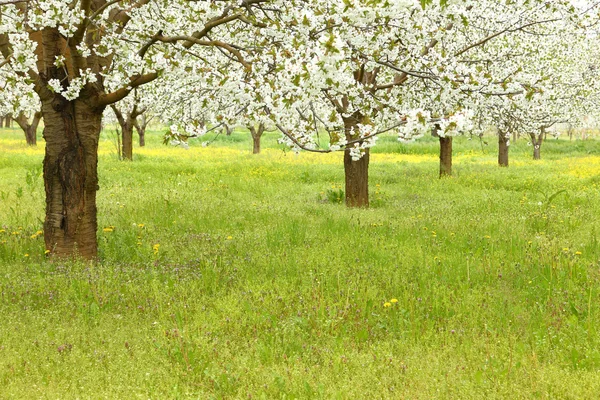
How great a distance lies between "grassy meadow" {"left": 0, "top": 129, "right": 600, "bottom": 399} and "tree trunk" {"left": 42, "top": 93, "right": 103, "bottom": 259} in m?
0.50

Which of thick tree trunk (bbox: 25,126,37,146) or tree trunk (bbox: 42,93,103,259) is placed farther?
thick tree trunk (bbox: 25,126,37,146)

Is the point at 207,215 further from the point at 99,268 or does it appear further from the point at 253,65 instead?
the point at 253,65

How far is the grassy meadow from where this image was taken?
4.59 m

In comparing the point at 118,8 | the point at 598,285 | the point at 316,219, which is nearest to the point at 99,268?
the point at 118,8

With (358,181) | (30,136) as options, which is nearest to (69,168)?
(358,181)

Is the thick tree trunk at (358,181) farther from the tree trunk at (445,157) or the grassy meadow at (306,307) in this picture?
the tree trunk at (445,157)

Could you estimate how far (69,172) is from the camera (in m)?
7.86

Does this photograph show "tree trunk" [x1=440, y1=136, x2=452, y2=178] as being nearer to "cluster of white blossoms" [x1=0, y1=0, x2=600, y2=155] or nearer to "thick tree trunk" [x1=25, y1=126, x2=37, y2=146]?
"cluster of white blossoms" [x1=0, y1=0, x2=600, y2=155]

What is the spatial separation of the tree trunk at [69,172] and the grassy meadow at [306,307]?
0.50 m

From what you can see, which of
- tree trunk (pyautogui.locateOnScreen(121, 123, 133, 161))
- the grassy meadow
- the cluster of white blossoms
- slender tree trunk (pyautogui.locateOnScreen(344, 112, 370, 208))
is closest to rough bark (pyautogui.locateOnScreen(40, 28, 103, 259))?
Result: the cluster of white blossoms

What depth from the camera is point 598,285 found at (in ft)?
21.9

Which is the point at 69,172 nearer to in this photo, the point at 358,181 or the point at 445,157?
the point at 358,181

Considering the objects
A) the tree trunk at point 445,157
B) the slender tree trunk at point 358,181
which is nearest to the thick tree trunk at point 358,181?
the slender tree trunk at point 358,181

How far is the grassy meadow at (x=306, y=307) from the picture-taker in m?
4.59
